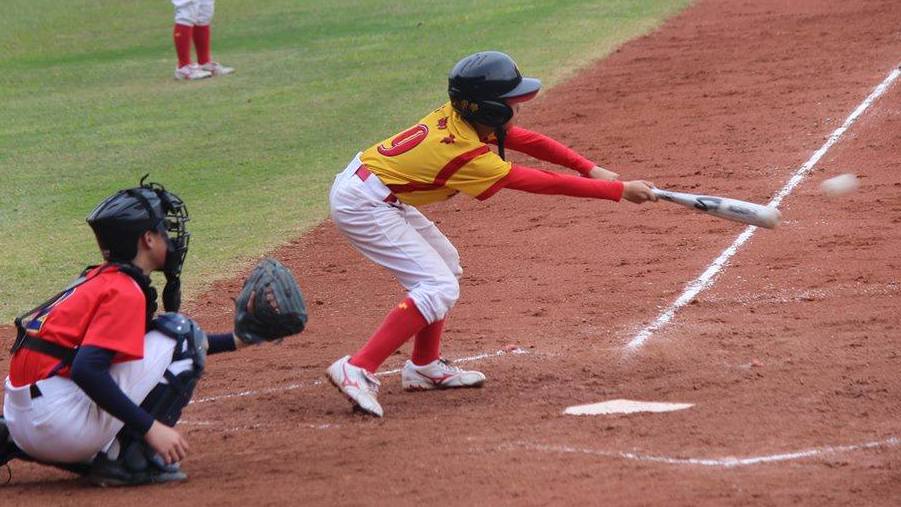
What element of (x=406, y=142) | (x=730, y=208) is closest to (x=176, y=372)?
(x=406, y=142)

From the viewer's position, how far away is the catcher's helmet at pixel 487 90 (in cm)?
592

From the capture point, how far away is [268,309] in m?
5.40

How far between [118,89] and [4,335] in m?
8.43

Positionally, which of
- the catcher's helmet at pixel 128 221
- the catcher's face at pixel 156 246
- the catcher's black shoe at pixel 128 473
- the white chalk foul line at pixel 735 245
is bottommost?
the white chalk foul line at pixel 735 245

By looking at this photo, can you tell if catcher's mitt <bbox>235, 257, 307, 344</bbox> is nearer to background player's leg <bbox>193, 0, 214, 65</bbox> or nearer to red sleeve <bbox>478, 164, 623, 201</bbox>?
red sleeve <bbox>478, 164, 623, 201</bbox>

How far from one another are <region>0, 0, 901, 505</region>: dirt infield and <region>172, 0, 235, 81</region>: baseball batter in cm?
535

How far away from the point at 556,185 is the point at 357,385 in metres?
1.25

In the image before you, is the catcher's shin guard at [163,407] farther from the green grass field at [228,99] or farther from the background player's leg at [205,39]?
the background player's leg at [205,39]

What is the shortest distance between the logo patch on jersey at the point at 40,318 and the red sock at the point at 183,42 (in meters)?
11.1

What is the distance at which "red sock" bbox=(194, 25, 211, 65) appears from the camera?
15.8 m

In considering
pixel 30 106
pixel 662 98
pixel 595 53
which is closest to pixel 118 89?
pixel 30 106

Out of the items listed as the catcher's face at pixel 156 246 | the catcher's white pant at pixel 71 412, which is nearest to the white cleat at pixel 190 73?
the catcher's face at pixel 156 246

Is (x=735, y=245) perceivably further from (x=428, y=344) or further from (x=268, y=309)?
(x=268, y=309)

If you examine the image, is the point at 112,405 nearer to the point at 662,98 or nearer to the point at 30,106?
the point at 662,98
